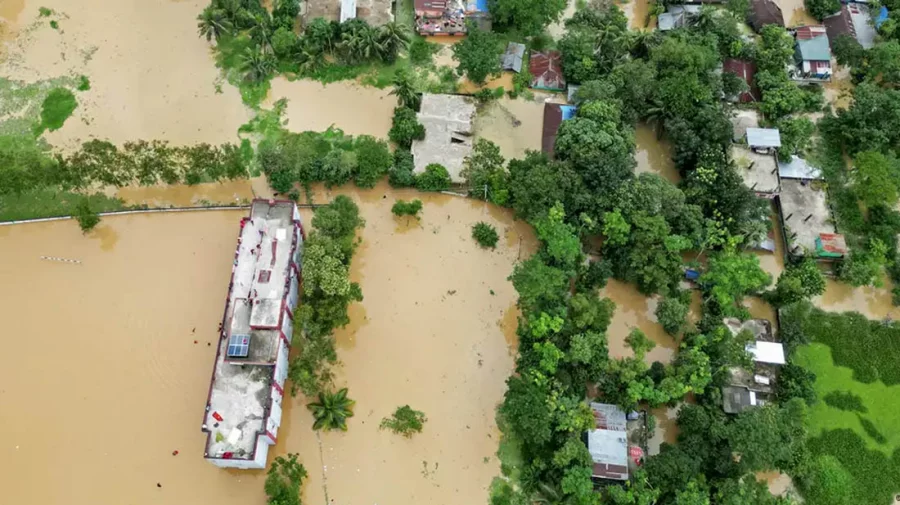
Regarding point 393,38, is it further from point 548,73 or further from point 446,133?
point 548,73

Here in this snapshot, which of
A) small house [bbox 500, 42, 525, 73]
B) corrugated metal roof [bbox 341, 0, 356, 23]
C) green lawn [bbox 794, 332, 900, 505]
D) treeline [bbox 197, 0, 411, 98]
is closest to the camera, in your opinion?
green lawn [bbox 794, 332, 900, 505]

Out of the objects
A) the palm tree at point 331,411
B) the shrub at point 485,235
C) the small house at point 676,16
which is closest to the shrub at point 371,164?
the shrub at point 485,235

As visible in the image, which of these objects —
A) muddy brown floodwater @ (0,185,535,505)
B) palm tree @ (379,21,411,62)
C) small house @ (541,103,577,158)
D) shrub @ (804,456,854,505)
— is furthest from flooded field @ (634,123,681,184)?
shrub @ (804,456,854,505)

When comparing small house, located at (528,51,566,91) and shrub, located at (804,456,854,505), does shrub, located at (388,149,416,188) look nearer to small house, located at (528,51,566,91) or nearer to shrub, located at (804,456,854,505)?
small house, located at (528,51,566,91)

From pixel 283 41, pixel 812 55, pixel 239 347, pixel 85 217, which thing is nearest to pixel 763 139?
pixel 812 55

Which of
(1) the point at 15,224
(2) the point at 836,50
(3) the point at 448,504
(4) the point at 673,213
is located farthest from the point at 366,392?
(2) the point at 836,50

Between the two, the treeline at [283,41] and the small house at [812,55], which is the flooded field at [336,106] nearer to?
the treeline at [283,41]
